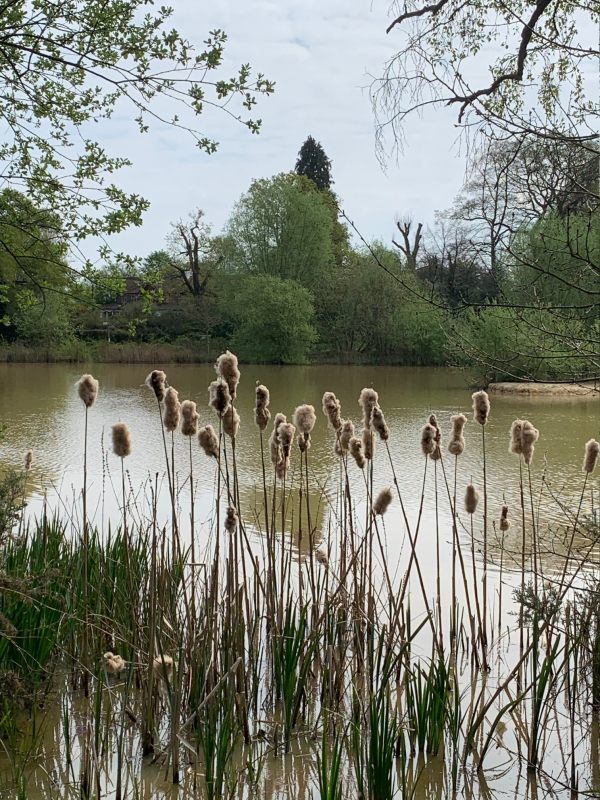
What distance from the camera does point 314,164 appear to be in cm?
5394

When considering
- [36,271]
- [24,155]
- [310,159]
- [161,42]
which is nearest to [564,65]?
[161,42]

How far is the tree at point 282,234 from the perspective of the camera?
42.8m

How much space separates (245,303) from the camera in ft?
131

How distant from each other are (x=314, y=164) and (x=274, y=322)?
64.5 feet

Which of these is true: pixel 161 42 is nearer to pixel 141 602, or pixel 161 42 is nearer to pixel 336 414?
pixel 336 414

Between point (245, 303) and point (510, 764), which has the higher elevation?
point (245, 303)

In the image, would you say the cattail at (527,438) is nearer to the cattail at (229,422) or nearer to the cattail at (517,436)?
the cattail at (517,436)

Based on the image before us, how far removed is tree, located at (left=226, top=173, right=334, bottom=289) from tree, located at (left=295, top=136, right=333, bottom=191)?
10418mm

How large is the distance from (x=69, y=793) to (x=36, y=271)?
15.0 feet

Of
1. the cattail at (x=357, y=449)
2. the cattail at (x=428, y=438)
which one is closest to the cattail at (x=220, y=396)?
the cattail at (x=357, y=449)

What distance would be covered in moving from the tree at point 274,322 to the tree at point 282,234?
3250mm

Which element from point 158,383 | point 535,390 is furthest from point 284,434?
point 535,390

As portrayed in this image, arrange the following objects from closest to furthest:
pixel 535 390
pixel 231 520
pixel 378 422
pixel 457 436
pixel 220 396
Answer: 1. pixel 220 396
2. pixel 231 520
3. pixel 378 422
4. pixel 457 436
5. pixel 535 390

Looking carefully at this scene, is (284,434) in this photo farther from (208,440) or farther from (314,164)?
(314,164)
